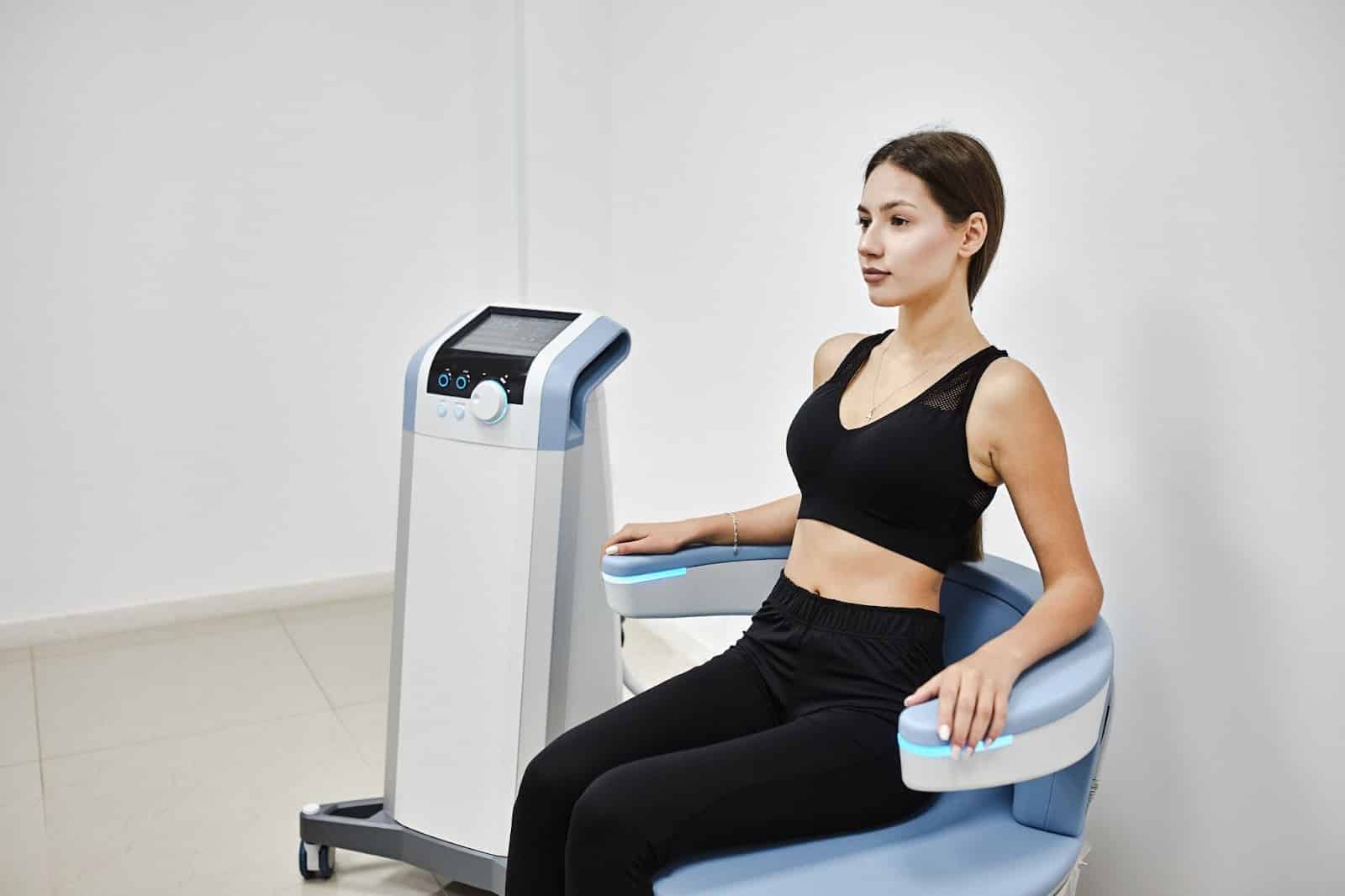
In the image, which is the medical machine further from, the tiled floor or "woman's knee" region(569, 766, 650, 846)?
"woman's knee" region(569, 766, 650, 846)

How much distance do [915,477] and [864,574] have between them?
5.6 inches

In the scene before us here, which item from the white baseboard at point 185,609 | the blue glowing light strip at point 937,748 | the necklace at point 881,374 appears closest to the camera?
the blue glowing light strip at point 937,748

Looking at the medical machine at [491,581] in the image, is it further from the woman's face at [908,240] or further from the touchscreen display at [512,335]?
the woman's face at [908,240]

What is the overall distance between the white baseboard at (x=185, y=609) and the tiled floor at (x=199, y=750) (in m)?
0.04

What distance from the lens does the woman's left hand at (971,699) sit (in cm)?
115

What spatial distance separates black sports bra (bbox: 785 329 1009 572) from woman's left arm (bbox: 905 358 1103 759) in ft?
0.13

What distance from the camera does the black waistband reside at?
1482mm

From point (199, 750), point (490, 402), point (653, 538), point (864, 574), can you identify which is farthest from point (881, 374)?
point (199, 750)

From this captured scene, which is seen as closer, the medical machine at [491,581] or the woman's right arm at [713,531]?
the woman's right arm at [713,531]

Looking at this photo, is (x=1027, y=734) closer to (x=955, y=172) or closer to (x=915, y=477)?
(x=915, y=477)

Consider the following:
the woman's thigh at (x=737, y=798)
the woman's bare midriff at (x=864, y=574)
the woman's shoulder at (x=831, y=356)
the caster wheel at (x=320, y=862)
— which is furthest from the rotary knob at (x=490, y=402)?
the caster wheel at (x=320, y=862)

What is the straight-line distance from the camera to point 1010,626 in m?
1.53

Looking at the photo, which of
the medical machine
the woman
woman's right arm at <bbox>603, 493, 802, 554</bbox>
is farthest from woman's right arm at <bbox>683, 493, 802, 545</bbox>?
the medical machine

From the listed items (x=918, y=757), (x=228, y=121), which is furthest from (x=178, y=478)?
(x=918, y=757)
